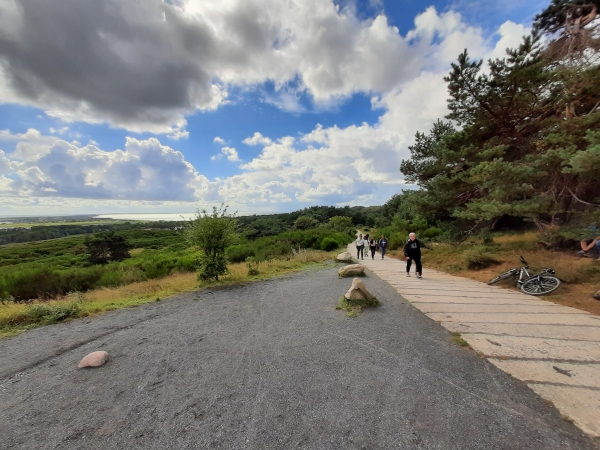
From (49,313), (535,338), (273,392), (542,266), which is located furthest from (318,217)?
(273,392)

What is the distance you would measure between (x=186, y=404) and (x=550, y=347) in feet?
16.3

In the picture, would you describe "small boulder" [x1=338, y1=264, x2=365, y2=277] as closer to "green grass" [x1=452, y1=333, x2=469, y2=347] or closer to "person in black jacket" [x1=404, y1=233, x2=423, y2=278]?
"person in black jacket" [x1=404, y1=233, x2=423, y2=278]

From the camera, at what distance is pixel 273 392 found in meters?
3.01

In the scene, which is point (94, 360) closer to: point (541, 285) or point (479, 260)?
point (541, 285)

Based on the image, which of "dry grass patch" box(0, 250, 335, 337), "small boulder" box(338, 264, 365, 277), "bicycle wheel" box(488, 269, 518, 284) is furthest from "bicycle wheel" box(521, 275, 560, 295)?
"dry grass patch" box(0, 250, 335, 337)

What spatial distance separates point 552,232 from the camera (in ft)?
31.1

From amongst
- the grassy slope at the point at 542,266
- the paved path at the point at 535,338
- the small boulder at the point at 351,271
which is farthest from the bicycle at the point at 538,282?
the small boulder at the point at 351,271

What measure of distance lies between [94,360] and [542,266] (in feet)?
38.5

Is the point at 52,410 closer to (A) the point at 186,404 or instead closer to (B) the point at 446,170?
(A) the point at 186,404

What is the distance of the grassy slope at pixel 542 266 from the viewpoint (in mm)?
6115

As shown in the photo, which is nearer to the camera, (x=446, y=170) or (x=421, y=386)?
(x=421, y=386)

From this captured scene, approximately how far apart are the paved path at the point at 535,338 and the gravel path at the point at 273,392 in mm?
224

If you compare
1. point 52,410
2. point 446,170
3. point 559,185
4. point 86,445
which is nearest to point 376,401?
point 86,445

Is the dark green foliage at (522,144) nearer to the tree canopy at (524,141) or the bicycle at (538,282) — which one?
the tree canopy at (524,141)
